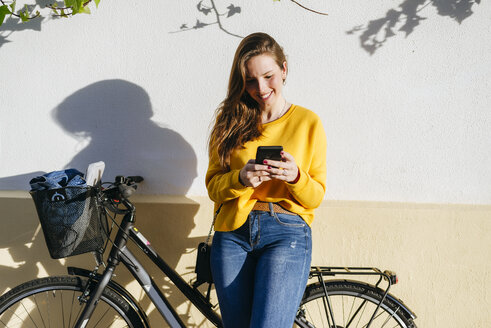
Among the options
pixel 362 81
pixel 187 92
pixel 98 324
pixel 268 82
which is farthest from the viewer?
pixel 98 324

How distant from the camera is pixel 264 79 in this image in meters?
1.79

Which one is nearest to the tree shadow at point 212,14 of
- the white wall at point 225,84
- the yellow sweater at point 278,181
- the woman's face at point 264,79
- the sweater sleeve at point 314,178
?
the white wall at point 225,84

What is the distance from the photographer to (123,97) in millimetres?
2471

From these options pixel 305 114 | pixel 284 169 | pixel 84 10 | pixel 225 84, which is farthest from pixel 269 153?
pixel 84 10

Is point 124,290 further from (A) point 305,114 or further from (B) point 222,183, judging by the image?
(A) point 305,114

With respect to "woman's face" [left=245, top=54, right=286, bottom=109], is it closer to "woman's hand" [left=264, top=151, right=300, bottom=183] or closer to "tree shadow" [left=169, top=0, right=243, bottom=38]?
"woman's hand" [left=264, top=151, right=300, bottom=183]

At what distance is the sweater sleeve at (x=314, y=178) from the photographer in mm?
1688

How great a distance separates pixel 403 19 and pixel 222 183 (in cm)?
147

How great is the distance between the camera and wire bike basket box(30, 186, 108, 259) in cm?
181

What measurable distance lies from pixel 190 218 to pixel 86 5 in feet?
5.06

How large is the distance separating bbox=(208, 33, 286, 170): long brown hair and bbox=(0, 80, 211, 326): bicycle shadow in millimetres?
594

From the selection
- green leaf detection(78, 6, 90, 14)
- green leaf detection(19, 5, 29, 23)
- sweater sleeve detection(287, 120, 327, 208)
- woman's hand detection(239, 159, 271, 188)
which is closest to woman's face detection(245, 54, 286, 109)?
sweater sleeve detection(287, 120, 327, 208)

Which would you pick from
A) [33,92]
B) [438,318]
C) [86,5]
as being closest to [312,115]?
[438,318]

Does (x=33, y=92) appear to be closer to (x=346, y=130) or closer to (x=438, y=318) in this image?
(x=346, y=130)
